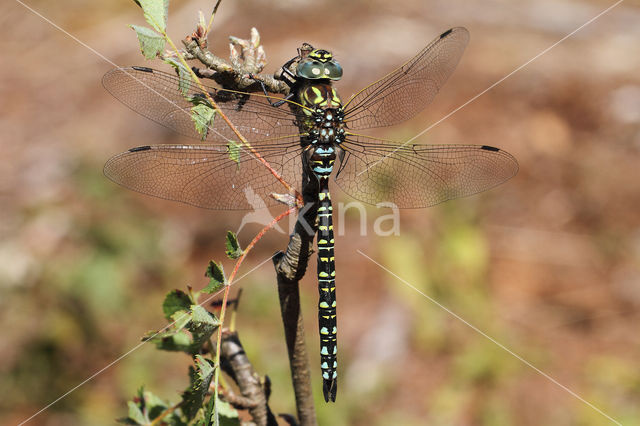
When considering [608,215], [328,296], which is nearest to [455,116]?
[608,215]

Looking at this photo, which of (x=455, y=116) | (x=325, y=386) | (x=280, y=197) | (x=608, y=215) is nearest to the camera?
(x=280, y=197)

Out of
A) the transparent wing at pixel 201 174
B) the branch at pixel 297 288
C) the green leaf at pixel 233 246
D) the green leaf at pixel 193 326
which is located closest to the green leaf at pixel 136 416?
the green leaf at pixel 193 326

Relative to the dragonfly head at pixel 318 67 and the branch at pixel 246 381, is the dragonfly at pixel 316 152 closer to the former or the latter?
the dragonfly head at pixel 318 67

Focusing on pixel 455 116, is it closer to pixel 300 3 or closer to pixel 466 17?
pixel 466 17

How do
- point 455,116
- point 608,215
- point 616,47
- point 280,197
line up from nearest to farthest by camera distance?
point 280,197, point 608,215, point 455,116, point 616,47

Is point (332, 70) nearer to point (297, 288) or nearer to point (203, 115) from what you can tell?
point (203, 115)

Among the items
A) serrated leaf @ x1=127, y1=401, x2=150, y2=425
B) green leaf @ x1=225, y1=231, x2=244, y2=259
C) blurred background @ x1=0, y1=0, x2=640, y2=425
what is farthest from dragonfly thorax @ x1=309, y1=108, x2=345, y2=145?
blurred background @ x1=0, y1=0, x2=640, y2=425
